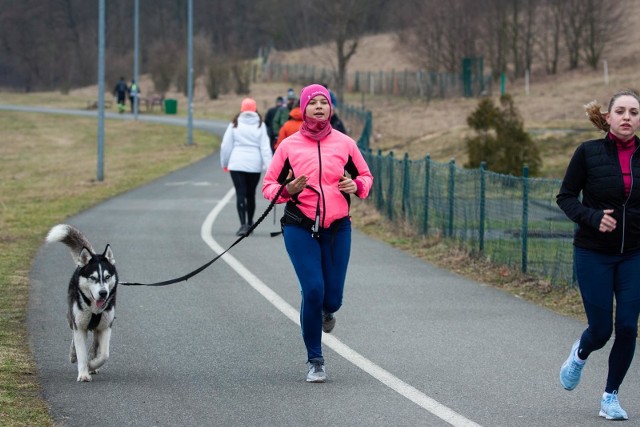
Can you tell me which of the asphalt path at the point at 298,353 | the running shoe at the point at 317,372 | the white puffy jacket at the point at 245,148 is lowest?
the asphalt path at the point at 298,353

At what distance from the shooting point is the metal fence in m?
12.9

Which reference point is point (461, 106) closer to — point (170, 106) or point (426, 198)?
point (170, 106)

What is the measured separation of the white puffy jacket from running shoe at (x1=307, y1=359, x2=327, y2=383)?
9.34 m

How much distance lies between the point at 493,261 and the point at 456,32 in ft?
185

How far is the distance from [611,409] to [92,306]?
3.35 meters

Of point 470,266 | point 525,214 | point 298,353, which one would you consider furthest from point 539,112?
point 298,353

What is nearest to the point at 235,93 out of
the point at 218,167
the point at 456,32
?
the point at 456,32

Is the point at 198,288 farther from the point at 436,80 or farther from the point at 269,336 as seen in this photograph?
the point at 436,80

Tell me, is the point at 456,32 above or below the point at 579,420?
above

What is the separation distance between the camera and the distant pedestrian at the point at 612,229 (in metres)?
6.82

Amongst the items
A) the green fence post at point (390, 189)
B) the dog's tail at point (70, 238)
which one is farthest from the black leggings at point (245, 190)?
the dog's tail at point (70, 238)

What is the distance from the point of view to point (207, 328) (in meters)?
10.0

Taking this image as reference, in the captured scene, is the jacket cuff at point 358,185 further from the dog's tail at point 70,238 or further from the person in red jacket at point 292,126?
the person in red jacket at point 292,126

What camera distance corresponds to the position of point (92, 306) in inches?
311
